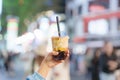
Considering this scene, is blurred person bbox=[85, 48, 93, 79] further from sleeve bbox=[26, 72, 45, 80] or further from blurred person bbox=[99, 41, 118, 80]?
sleeve bbox=[26, 72, 45, 80]

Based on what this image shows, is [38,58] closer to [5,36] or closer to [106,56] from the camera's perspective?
[5,36]

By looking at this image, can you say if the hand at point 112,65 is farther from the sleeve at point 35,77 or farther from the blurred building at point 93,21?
the sleeve at point 35,77

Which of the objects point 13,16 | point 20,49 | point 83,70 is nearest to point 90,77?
point 83,70

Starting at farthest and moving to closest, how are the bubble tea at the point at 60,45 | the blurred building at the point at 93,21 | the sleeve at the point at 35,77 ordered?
the blurred building at the point at 93,21 → the bubble tea at the point at 60,45 → the sleeve at the point at 35,77

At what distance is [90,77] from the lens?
355cm

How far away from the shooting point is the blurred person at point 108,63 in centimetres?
342

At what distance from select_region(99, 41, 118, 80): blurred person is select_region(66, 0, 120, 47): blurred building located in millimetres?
70

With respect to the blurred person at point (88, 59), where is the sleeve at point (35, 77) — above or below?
above

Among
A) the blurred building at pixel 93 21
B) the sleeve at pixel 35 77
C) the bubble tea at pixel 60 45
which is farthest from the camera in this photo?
the blurred building at pixel 93 21

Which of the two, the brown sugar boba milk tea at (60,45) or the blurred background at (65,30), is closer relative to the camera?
the brown sugar boba milk tea at (60,45)

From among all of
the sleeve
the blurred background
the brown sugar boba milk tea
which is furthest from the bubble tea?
the blurred background

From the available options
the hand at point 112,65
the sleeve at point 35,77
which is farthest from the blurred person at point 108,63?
the sleeve at point 35,77

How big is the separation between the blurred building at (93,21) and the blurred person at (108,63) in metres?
0.07

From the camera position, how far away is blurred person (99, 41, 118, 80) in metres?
3.42
